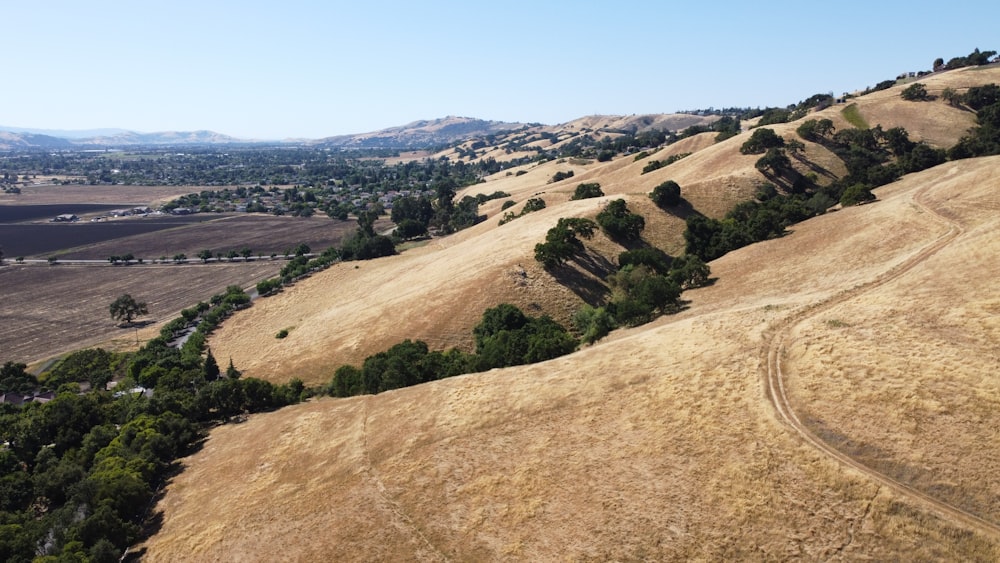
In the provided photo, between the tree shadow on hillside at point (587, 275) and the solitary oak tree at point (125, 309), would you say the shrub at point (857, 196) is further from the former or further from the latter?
the solitary oak tree at point (125, 309)

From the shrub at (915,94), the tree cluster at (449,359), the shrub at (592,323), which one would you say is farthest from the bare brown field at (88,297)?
the shrub at (915,94)

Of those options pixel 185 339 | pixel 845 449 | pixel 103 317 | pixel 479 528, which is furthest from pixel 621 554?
pixel 103 317

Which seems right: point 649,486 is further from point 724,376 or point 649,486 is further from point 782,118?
point 782,118

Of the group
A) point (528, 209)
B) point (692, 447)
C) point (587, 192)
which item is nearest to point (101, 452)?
point (692, 447)

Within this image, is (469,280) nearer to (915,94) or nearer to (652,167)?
(652,167)

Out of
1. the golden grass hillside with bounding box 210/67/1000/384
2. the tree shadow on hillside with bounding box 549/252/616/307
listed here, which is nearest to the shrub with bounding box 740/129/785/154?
the golden grass hillside with bounding box 210/67/1000/384

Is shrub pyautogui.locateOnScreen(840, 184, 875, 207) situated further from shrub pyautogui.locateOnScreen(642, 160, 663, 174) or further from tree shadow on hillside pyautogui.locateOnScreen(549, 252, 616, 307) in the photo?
shrub pyautogui.locateOnScreen(642, 160, 663, 174)
